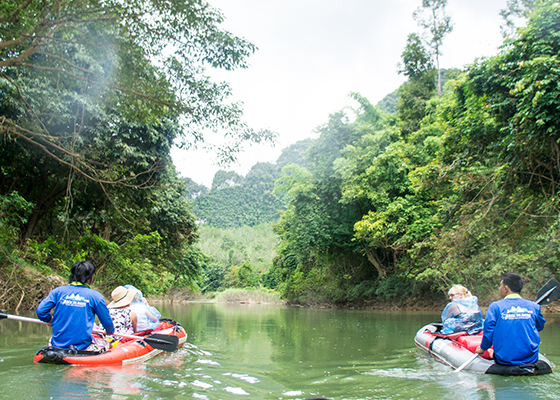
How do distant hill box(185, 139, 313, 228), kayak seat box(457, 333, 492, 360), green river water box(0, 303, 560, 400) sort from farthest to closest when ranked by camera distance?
1. distant hill box(185, 139, 313, 228)
2. kayak seat box(457, 333, 492, 360)
3. green river water box(0, 303, 560, 400)

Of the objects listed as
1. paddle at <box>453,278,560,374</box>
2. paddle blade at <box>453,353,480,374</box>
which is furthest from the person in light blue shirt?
paddle blade at <box>453,353,480,374</box>

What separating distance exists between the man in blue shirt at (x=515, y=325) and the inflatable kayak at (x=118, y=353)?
4149 millimetres

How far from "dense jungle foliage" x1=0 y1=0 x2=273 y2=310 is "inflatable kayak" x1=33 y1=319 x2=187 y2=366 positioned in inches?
130

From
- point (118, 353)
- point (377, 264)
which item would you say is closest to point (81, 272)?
point (118, 353)

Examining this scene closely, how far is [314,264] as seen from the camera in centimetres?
2781

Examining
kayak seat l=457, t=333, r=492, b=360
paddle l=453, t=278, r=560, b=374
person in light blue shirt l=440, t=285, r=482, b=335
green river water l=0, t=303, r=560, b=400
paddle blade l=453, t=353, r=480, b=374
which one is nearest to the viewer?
green river water l=0, t=303, r=560, b=400

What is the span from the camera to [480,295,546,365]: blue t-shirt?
4430 millimetres

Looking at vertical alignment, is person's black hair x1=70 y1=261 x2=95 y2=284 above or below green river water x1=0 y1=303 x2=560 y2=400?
above

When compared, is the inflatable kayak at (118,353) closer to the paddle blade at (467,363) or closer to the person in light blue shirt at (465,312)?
the paddle blade at (467,363)

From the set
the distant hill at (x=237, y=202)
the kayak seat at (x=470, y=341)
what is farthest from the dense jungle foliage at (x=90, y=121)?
the distant hill at (x=237, y=202)

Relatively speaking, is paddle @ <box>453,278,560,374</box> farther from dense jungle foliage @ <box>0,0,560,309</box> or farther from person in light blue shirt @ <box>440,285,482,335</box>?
dense jungle foliage @ <box>0,0,560,309</box>

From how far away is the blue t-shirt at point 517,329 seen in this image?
14.5ft

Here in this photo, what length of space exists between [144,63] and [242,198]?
275ft

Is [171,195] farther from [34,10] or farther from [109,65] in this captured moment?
[34,10]
